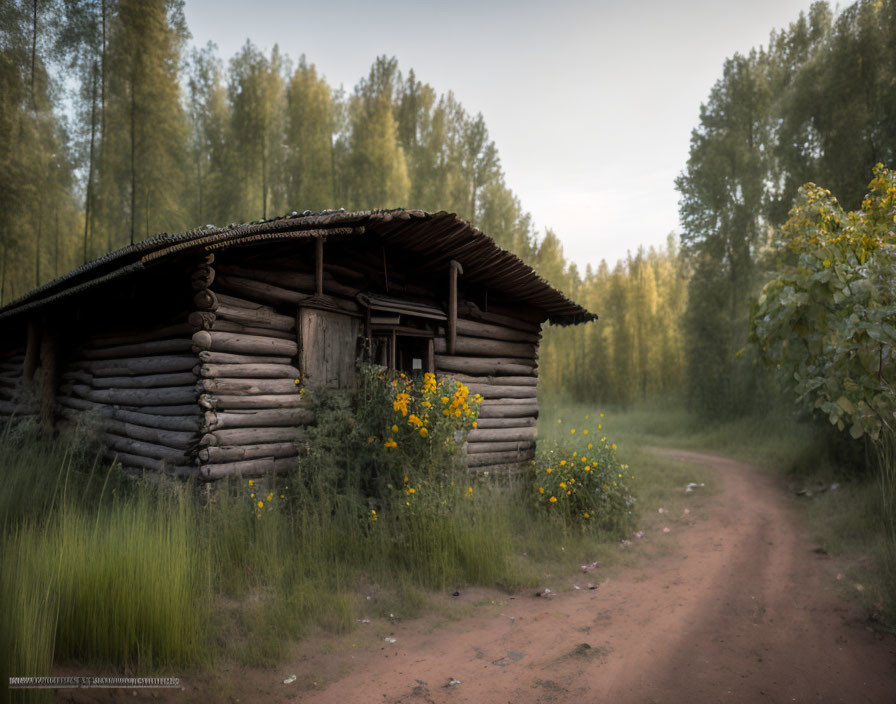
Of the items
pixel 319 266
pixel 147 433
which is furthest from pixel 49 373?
pixel 319 266

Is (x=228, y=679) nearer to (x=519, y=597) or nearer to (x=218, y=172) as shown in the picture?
(x=519, y=597)

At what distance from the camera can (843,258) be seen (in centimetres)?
529

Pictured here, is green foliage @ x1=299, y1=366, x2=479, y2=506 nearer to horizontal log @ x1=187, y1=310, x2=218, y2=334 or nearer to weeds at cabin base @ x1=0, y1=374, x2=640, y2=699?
weeds at cabin base @ x1=0, y1=374, x2=640, y2=699

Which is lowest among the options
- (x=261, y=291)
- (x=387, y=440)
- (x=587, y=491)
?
(x=587, y=491)

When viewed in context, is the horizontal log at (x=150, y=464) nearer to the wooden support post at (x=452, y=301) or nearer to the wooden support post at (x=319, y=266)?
the wooden support post at (x=319, y=266)

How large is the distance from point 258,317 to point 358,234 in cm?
160

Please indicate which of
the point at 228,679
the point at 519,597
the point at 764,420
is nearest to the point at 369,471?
the point at 519,597

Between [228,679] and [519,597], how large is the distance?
9.39 feet

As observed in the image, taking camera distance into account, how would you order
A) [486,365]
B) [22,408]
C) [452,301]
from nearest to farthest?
[452,301] → [22,408] → [486,365]

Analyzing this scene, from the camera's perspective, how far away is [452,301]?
819 cm

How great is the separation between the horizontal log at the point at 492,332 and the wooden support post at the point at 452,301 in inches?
13.0

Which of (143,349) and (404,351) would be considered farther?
(404,351)

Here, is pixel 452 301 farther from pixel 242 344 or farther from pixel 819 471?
pixel 819 471

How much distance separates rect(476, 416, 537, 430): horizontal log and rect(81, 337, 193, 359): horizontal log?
456 cm
